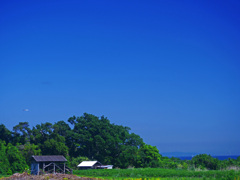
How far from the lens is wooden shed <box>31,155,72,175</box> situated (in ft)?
148

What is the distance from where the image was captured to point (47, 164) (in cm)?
4762

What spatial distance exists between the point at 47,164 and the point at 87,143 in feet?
39.9

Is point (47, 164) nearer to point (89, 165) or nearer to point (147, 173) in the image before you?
point (89, 165)

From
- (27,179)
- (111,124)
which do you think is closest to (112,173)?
(111,124)

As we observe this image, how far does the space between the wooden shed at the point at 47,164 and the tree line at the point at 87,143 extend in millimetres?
4182

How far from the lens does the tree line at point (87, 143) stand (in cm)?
5420

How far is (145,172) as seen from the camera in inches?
1602

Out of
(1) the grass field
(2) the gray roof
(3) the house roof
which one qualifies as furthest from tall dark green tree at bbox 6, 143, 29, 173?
(3) the house roof

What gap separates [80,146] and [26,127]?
33.8 ft

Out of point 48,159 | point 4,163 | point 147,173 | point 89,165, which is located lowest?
point 147,173

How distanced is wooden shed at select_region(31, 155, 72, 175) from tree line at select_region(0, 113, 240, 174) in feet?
13.7

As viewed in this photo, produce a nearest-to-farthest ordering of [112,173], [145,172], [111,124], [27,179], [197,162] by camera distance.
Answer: [27,179] < [145,172] < [112,173] < [197,162] < [111,124]

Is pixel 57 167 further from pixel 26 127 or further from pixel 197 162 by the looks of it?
pixel 197 162

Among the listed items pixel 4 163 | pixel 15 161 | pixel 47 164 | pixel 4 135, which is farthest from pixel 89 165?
pixel 4 135
